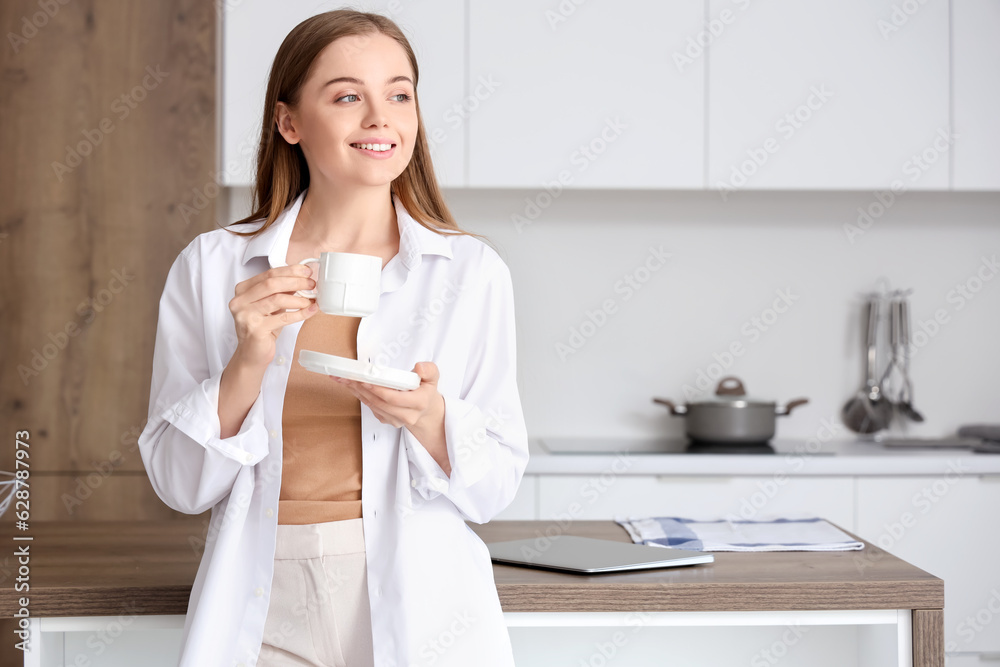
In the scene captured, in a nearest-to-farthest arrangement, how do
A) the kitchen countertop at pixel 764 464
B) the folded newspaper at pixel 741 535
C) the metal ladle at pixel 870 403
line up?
the folded newspaper at pixel 741 535
the kitchen countertop at pixel 764 464
the metal ladle at pixel 870 403

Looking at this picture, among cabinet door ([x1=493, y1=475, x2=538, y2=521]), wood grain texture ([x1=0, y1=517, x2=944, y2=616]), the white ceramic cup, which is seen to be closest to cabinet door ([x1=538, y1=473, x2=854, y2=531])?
cabinet door ([x1=493, y1=475, x2=538, y2=521])

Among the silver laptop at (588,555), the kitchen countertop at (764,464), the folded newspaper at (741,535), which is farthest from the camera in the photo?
the kitchen countertop at (764,464)

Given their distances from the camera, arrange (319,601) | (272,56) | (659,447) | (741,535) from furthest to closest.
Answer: (659,447)
(272,56)
(741,535)
(319,601)

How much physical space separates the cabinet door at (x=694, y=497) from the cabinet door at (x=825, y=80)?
2.86ft

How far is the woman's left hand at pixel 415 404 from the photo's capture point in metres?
0.97

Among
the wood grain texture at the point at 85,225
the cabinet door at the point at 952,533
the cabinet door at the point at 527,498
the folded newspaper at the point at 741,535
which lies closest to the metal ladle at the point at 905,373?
the cabinet door at the point at 952,533

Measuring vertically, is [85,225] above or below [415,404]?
above

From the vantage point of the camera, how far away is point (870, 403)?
308cm

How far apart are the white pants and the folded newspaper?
0.54 meters

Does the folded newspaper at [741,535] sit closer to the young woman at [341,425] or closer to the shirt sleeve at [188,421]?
the young woman at [341,425]

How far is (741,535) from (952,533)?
1.41 metres

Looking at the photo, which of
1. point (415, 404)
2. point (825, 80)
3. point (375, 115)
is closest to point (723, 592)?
point (415, 404)

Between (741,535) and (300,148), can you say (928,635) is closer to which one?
(741,535)

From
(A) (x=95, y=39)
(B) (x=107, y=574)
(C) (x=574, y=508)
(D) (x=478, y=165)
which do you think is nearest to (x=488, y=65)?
(D) (x=478, y=165)
